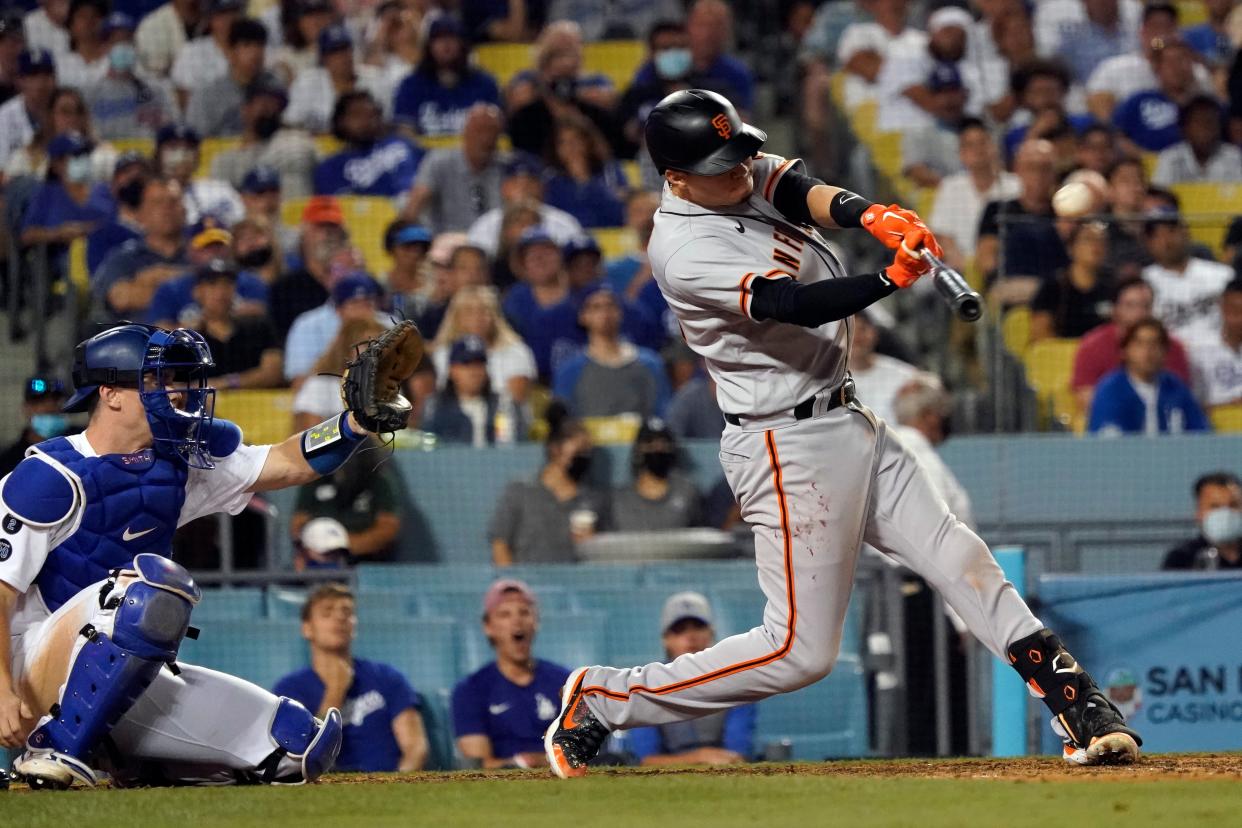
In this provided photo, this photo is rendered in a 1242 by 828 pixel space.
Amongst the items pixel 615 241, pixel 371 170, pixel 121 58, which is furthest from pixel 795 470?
pixel 121 58

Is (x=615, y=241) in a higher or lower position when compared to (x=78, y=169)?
lower

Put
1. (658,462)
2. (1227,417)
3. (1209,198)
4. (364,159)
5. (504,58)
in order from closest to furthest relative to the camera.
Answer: (658,462) < (1227,417) < (1209,198) < (364,159) < (504,58)

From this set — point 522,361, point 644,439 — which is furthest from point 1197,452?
point 522,361

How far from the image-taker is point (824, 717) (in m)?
7.53

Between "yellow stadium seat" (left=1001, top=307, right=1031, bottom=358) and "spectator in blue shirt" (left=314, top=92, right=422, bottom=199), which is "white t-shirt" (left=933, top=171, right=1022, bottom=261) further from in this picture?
"spectator in blue shirt" (left=314, top=92, right=422, bottom=199)

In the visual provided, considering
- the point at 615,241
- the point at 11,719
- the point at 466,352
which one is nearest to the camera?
the point at 11,719

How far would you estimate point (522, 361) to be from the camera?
932cm

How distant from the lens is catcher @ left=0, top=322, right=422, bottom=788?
4.66m

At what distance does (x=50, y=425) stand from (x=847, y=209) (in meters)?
4.59

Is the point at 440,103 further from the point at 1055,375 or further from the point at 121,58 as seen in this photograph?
the point at 1055,375

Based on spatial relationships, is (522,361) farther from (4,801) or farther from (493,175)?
(4,801)

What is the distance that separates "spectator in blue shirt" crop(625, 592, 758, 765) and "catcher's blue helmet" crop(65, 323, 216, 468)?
2681mm

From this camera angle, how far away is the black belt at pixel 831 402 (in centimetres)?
481

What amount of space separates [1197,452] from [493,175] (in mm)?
4223
